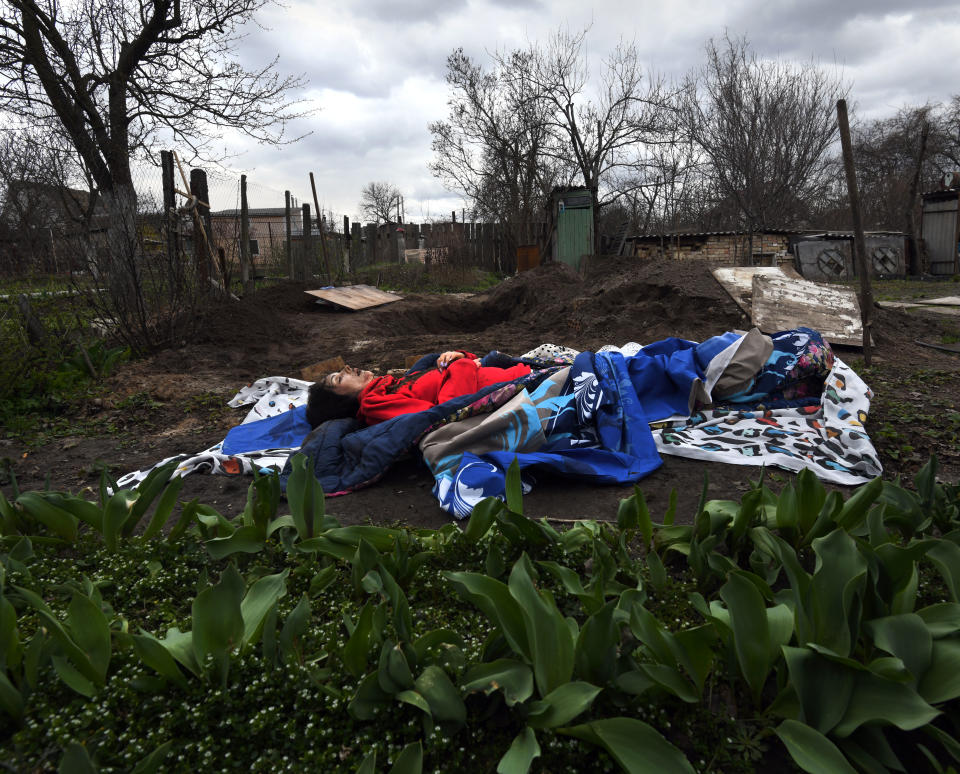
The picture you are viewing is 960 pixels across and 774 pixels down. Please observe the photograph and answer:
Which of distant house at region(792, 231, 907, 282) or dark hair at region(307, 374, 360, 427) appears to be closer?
dark hair at region(307, 374, 360, 427)

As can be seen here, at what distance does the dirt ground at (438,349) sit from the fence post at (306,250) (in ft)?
7.88

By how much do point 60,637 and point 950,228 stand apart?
21.3m

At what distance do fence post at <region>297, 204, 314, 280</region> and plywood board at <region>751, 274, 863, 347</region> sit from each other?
9802mm

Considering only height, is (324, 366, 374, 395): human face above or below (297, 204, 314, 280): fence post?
below

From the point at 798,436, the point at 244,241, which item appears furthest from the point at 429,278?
the point at 798,436

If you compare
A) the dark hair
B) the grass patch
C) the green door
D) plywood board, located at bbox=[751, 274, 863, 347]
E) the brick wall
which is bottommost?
the dark hair

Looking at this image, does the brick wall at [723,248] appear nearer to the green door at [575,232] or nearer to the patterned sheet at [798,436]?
the green door at [575,232]

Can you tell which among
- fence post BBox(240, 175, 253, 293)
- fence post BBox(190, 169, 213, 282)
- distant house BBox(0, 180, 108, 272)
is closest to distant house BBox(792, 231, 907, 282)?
fence post BBox(240, 175, 253, 293)

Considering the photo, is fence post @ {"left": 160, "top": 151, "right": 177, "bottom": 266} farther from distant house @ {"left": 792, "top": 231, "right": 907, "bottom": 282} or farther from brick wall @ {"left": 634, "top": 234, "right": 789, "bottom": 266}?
distant house @ {"left": 792, "top": 231, "right": 907, "bottom": 282}

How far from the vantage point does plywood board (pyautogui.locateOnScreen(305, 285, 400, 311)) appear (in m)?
10.0

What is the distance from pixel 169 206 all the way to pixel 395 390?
4945mm

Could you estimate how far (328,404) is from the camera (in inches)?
137

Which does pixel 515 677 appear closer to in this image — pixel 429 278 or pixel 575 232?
pixel 429 278

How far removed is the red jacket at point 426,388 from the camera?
3309 millimetres
